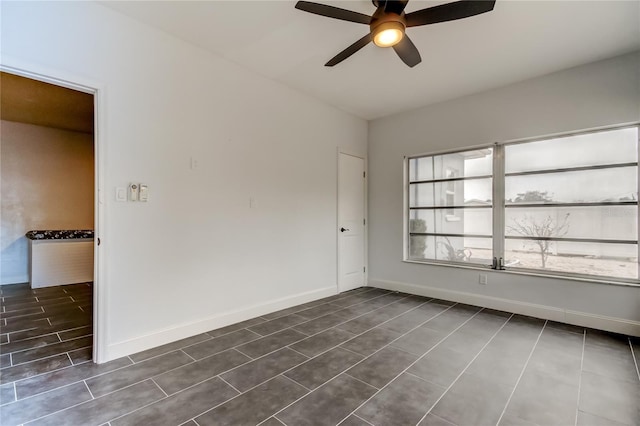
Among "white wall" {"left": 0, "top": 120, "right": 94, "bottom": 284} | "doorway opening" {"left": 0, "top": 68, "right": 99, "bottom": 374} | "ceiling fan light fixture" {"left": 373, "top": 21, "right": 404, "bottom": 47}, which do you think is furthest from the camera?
"white wall" {"left": 0, "top": 120, "right": 94, "bottom": 284}

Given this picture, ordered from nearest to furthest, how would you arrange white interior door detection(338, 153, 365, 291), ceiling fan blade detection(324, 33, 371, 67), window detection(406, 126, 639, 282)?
ceiling fan blade detection(324, 33, 371, 67) → window detection(406, 126, 639, 282) → white interior door detection(338, 153, 365, 291)

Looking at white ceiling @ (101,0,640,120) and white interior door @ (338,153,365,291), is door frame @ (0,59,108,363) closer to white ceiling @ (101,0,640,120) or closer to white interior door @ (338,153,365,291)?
Result: white ceiling @ (101,0,640,120)

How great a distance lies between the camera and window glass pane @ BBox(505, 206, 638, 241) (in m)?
3.12

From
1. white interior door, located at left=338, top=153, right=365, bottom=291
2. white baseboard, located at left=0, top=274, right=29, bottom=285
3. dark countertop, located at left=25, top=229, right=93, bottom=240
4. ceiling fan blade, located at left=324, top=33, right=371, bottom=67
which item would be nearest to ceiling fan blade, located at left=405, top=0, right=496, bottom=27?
ceiling fan blade, located at left=324, top=33, right=371, bottom=67

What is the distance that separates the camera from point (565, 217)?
346 cm

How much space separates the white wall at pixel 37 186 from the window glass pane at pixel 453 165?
244 inches

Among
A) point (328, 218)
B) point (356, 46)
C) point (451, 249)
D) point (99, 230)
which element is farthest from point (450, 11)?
point (451, 249)

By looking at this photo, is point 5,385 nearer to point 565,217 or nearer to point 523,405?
point 523,405

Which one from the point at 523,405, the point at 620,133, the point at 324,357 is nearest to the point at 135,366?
the point at 324,357

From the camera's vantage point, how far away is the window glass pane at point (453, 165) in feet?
13.4

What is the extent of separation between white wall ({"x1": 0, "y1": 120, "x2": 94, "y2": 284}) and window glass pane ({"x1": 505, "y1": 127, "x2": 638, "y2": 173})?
7.33 m

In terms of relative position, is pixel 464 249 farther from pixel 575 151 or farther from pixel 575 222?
pixel 575 151

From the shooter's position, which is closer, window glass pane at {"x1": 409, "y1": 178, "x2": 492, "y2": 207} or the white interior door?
window glass pane at {"x1": 409, "y1": 178, "x2": 492, "y2": 207}

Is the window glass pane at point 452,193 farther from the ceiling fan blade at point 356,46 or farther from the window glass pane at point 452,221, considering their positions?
the ceiling fan blade at point 356,46
